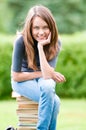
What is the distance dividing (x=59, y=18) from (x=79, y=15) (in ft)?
2.90

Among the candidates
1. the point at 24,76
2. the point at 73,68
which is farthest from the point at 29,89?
the point at 73,68

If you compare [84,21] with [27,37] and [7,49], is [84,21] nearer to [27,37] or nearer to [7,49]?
[7,49]

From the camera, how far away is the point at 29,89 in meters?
6.34

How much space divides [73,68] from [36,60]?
260 inches

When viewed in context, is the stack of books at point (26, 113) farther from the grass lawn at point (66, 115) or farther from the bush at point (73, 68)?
the bush at point (73, 68)

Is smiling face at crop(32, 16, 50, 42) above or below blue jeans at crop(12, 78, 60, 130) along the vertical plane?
above

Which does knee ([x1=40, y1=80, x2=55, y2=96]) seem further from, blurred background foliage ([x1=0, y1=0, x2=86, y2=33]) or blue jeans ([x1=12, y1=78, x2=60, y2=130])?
blurred background foliage ([x1=0, y1=0, x2=86, y2=33])

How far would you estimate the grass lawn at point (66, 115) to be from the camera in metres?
8.74

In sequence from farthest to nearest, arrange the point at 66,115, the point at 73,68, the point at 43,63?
the point at 73,68 < the point at 66,115 < the point at 43,63

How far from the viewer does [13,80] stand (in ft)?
21.2

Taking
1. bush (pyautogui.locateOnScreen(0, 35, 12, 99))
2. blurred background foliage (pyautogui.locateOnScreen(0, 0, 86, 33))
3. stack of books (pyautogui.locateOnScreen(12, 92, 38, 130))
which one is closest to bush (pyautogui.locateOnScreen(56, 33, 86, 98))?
bush (pyautogui.locateOnScreen(0, 35, 12, 99))

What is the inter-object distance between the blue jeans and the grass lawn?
6.48ft

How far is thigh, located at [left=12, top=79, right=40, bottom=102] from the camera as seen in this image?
631 centimetres

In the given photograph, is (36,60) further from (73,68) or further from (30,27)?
(73,68)
